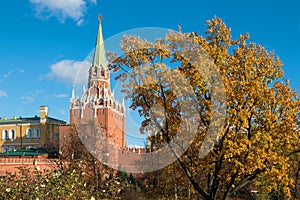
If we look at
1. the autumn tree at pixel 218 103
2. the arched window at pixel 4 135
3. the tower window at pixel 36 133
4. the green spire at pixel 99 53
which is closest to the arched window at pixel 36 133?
the tower window at pixel 36 133

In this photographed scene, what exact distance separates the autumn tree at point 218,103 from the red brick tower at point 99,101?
46824 mm

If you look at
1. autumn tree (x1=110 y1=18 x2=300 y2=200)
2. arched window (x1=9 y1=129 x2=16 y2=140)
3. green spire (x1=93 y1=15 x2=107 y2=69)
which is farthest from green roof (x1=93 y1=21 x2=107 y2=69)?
autumn tree (x1=110 y1=18 x2=300 y2=200)

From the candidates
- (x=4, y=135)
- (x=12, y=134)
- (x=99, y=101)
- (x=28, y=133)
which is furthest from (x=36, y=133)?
(x=99, y=101)

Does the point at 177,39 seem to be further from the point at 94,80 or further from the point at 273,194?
the point at 94,80

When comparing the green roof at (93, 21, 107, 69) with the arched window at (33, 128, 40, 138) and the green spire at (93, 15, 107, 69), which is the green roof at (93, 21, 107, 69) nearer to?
the green spire at (93, 15, 107, 69)

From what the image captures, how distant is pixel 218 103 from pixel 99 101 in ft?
174

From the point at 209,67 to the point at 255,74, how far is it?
63.8 inches

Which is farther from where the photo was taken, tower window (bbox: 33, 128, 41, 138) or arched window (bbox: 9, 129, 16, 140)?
arched window (bbox: 9, 129, 16, 140)

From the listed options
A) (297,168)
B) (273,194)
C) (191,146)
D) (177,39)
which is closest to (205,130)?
(191,146)

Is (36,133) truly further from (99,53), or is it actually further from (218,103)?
(218,103)

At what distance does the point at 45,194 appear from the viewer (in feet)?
27.2

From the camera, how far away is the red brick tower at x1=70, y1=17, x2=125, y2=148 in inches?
2397

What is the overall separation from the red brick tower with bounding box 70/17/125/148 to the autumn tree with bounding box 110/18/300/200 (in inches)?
1843

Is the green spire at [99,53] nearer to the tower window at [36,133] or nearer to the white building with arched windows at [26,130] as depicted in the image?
the white building with arched windows at [26,130]
